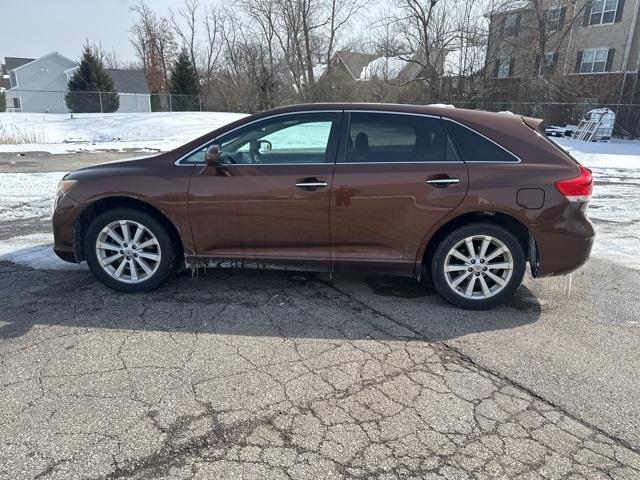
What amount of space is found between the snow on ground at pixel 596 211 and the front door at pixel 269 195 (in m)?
2.07

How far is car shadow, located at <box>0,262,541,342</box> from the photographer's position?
3.72m

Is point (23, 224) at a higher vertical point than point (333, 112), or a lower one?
lower

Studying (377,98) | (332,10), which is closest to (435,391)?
(377,98)

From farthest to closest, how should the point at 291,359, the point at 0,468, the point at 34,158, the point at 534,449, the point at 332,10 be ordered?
the point at 332,10 < the point at 34,158 < the point at 291,359 < the point at 534,449 < the point at 0,468

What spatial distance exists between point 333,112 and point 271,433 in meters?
2.79

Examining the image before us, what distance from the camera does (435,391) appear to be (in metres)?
2.93

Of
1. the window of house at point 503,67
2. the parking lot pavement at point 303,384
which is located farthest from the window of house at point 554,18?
the parking lot pavement at point 303,384

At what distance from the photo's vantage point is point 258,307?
411 centimetres

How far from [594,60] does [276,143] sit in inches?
1346

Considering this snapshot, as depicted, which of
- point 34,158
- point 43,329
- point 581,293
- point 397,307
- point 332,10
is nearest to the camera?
point 43,329

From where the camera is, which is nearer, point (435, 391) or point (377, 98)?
point (435, 391)

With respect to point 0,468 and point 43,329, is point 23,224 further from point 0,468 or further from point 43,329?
point 0,468

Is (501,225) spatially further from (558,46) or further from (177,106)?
(177,106)

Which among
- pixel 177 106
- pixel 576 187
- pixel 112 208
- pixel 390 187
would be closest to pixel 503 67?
pixel 177 106
